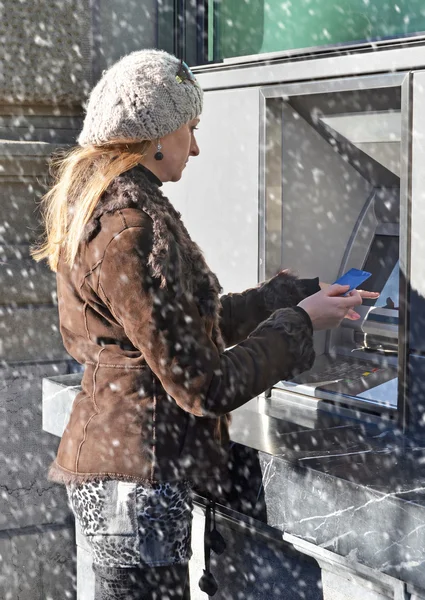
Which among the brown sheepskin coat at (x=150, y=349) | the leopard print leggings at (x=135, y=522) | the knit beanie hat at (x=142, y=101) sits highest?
the knit beanie hat at (x=142, y=101)

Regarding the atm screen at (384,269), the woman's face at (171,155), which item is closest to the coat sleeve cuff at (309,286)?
the atm screen at (384,269)

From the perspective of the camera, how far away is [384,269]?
3008mm

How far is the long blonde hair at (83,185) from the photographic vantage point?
81.6 inches

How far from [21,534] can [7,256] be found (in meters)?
1.31

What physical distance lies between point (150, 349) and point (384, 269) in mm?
1287

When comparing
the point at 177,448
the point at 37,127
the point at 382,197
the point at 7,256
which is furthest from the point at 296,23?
the point at 177,448

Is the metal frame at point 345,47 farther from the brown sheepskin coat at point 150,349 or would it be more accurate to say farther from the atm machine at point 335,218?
the brown sheepskin coat at point 150,349

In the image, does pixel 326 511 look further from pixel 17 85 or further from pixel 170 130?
pixel 17 85

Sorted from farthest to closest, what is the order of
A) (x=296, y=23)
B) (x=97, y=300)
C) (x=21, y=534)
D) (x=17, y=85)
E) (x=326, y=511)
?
1. (x=21, y=534)
2. (x=17, y=85)
3. (x=296, y=23)
4. (x=326, y=511)
5. (x=97, y=300)

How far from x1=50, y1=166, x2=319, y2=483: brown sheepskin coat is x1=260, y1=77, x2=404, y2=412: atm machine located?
74cm

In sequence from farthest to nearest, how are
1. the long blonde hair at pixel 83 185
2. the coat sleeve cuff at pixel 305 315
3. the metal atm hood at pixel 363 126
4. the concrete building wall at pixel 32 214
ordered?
the concrete building wall at pixel 32 214, the metal atm hood at pixel 363 126, the coat sleeve cuff at pixel 305 315, the long blonde hair at pixel 83 185

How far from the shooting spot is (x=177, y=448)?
2162 millimetres

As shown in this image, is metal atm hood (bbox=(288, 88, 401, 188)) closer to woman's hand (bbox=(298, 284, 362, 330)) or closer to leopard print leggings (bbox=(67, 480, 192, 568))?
woman's hand (bbox=(298, 284, 362, 330))

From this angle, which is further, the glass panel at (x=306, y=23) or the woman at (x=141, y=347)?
the glass panel at (x=306, y=23)
